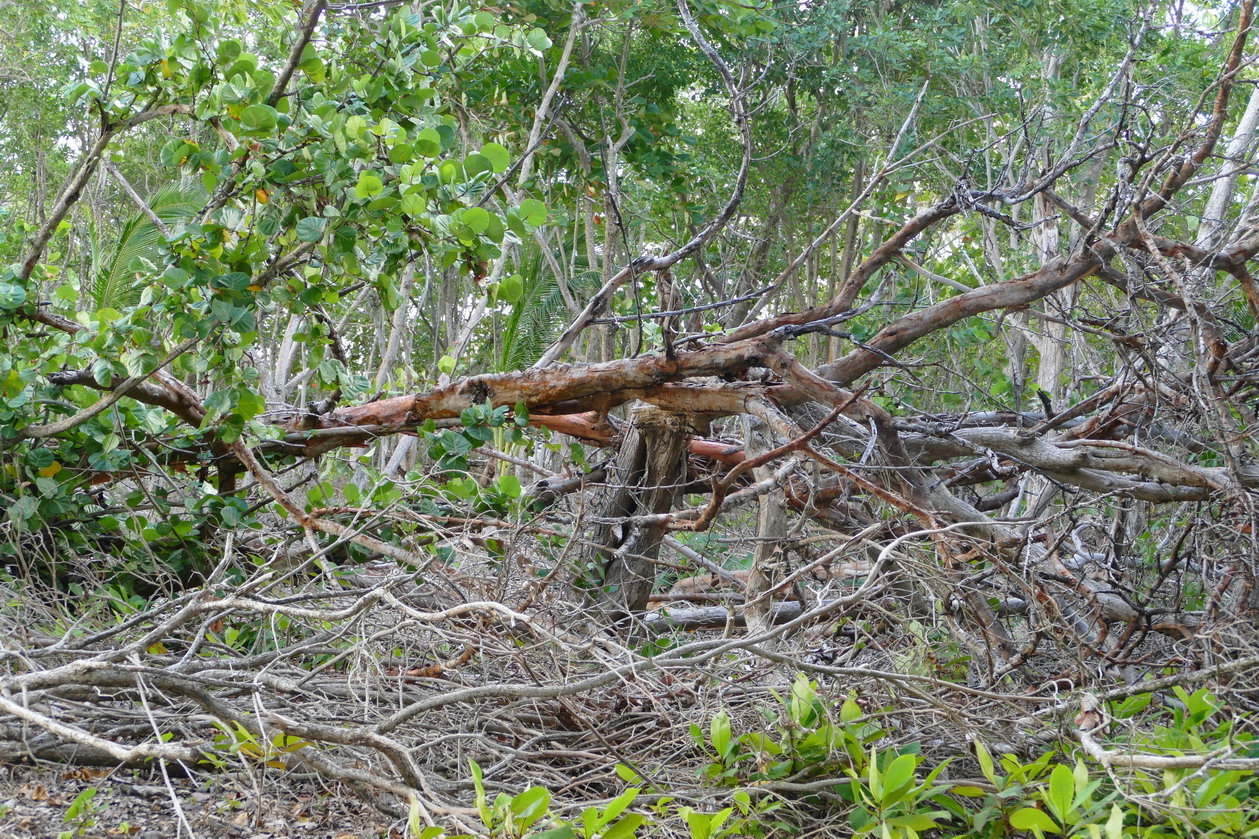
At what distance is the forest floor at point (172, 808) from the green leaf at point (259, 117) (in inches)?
76.7

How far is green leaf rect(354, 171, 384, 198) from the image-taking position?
2.85 metres

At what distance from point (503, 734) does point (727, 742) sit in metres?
0.77

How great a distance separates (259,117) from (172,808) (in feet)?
6.67

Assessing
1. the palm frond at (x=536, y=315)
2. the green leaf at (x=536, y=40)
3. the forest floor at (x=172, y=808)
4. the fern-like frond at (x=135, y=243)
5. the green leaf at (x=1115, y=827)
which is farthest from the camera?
the palm frond at (x=536, y=315)

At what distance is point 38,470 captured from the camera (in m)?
3.53

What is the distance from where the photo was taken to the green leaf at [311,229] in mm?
2988

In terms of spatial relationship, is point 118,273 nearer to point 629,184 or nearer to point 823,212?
point 629,184

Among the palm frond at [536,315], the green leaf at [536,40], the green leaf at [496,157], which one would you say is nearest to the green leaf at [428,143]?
the green leaf at [496,157]

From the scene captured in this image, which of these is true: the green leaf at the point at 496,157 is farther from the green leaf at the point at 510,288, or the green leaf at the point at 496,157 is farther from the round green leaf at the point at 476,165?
the green leaf at the point at 510,288

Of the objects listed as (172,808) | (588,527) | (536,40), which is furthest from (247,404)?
(536,40)

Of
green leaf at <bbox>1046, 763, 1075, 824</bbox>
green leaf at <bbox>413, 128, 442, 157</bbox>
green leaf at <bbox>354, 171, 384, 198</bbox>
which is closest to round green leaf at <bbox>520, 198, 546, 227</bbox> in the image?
green leaf at <bbox>413, 128, 442, 157</bbox>

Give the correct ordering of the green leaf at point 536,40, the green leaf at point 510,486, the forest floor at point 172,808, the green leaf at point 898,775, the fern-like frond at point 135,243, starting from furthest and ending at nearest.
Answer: the fern-like frond at point 135,243 < the green leaf at point 510,486 < the green leaf at point 536,40 < the forest floor at point 172,808 < the green leaf at point 898,775

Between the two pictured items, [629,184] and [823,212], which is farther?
[823,212]

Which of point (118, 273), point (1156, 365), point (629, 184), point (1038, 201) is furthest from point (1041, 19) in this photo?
point (118, 273)
